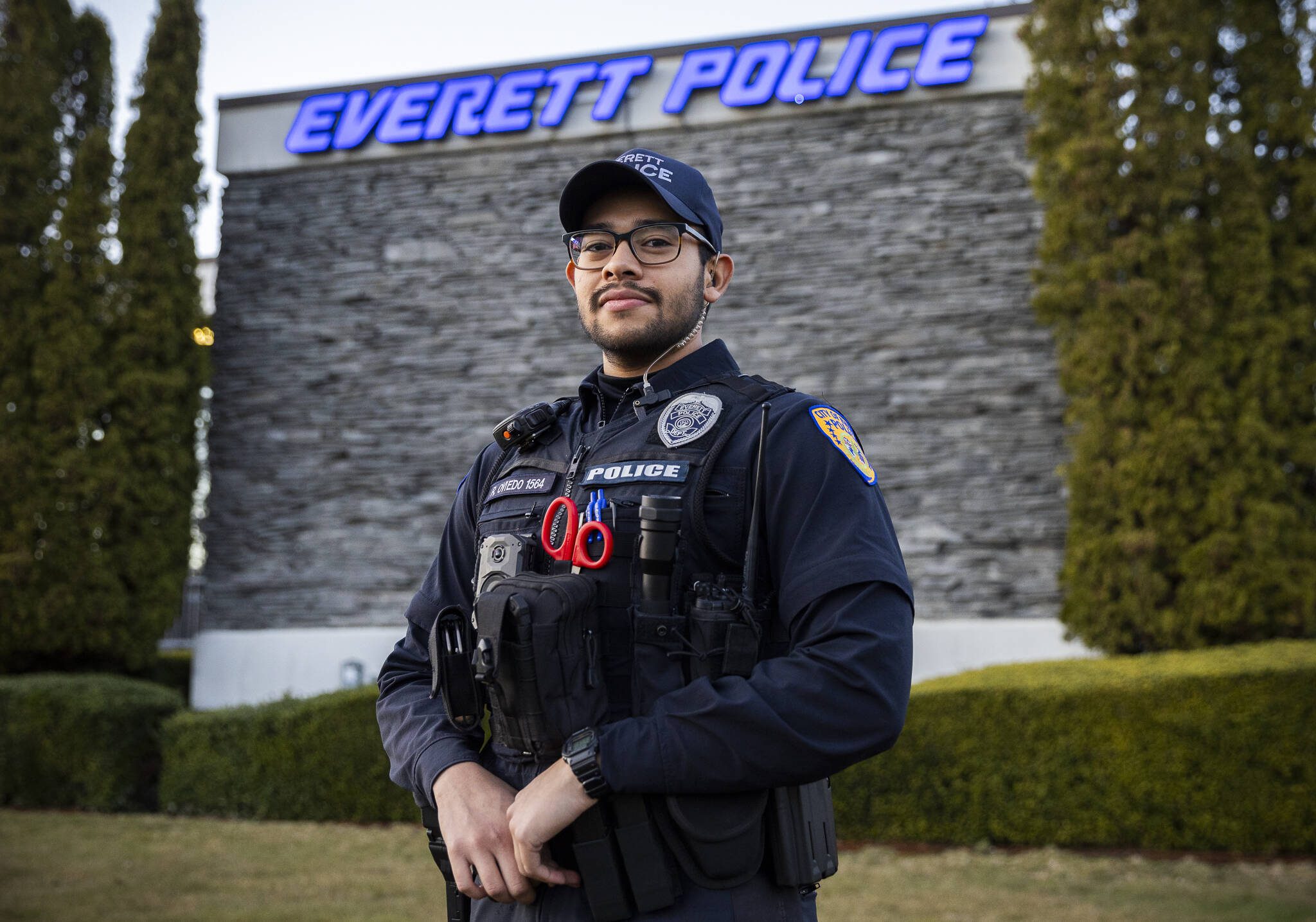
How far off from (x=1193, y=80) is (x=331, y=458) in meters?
7.79

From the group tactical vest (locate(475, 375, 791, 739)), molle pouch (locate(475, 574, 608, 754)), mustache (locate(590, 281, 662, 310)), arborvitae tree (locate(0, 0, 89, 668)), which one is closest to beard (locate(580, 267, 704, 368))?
mustache (locate(590, 281, 662, 310))

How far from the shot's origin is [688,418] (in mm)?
2006

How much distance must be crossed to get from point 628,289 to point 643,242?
10 cm

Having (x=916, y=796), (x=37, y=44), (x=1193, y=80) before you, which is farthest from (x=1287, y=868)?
(x=37, y=44)

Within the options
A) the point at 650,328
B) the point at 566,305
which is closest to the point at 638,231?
the point at 650,328

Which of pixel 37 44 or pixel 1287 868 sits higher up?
pixel 37 44

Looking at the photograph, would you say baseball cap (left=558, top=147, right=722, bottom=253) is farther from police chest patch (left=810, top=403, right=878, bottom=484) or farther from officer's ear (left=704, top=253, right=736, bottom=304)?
police chest patch (left=810, top=403, right=878, bottom=484)

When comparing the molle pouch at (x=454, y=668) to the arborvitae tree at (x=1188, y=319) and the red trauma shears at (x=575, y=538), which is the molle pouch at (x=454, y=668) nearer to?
the red trauma shears at (x=575, y=538)

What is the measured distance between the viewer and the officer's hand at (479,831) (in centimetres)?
175

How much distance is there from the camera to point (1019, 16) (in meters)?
8.96

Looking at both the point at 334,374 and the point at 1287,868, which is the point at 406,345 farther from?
the point at 1287,868

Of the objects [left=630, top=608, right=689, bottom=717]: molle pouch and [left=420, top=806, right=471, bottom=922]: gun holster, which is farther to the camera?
[left=420, top=806, right=471, bottom=922]: gun holster

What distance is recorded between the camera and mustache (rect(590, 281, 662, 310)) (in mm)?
2113

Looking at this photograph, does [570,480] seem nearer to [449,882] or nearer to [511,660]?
[511,660]
